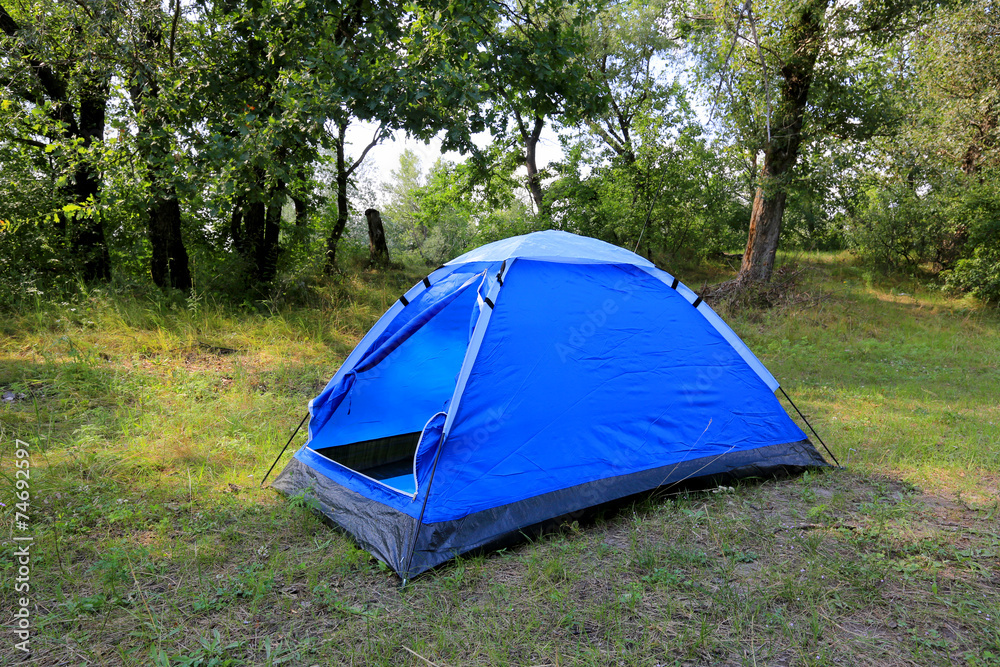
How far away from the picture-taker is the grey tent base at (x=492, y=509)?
2848 millimetres

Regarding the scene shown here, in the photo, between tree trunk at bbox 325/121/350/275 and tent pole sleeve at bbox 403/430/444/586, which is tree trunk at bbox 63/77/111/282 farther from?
tent pole sleeve at bbox 403/430/444/586

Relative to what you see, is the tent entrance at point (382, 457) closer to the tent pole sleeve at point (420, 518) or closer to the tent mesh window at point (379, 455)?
the tent mesh window at point (379, 455)

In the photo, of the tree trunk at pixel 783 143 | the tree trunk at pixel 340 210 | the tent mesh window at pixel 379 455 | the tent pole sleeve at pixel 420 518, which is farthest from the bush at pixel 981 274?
the tent pole sleeve at pixel 420 518

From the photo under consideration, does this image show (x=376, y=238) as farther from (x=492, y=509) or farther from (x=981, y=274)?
(x=981, y=274)

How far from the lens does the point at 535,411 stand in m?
3.30

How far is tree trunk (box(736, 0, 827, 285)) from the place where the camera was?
922cm

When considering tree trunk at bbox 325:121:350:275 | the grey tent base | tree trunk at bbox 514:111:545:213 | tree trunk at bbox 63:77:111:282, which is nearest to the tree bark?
tree trunk at bbox 63:77:111:282

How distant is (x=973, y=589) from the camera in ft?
8.36

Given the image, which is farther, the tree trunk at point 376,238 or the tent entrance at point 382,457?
the tree trunk at point 376,238

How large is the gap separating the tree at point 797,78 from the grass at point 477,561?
5635 mm

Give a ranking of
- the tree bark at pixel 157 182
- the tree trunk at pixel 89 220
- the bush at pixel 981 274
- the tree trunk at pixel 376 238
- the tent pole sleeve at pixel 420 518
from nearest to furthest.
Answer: the tent pole sleeve at pixel 420 518 < the tree bark at pixel 157 182 < the tree trunk at pixel 89 220 < the bush at pixel 981 274 < the tree trunk at pixel 376 238

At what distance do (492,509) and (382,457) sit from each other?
1.53 m

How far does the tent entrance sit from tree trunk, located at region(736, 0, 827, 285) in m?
8.13

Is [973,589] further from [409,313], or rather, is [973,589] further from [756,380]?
[409,313]
